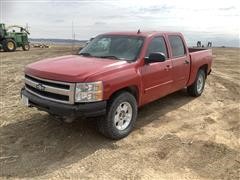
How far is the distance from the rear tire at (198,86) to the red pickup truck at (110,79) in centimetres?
117

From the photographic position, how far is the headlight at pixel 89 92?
17.0 feet

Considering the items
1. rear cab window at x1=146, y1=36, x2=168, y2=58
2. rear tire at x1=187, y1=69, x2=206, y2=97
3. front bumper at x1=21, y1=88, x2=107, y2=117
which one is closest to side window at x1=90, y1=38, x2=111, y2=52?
rear cab window at x1=146, y1=36, x2=168, y2=58

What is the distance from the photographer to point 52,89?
5434 millimetres

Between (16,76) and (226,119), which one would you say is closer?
(226,119)

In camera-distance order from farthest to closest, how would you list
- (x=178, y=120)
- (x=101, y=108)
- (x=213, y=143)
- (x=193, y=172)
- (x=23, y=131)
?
(x=178, y=120) < (x=23, y=131) < (x=213, y=143) < (x=101, y=108) < (x=193, y=172)

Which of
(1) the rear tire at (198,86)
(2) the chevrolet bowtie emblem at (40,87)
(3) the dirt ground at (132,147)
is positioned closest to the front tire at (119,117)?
(3) the dirt ground at (132,147)

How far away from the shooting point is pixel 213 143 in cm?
583

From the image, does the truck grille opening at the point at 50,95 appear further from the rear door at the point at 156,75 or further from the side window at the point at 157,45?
the side window at the point at 157,45

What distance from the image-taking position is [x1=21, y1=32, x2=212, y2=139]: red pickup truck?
525cm

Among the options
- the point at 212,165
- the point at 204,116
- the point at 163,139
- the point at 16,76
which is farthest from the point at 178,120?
the point at 16,76

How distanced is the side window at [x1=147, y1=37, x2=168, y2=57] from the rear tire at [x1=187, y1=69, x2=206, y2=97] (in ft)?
6.85

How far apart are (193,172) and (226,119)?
2.79 metres

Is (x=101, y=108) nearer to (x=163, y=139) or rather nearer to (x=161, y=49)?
(x=163, y=139)

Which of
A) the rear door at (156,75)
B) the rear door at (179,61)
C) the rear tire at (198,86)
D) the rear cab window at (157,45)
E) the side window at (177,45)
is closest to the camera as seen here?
the rear door at (156,75)
